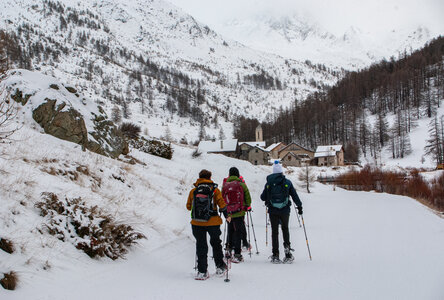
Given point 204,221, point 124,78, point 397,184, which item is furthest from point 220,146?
point 124,78

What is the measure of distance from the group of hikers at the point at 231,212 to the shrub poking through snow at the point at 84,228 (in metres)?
1.41

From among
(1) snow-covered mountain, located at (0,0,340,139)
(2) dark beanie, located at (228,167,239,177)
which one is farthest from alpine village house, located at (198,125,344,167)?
(2) dark beanie, located at (228,167,239,177)

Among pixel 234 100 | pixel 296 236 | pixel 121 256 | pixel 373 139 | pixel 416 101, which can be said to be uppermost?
pixel 234 100

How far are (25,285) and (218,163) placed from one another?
20.7 meters

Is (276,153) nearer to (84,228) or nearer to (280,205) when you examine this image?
(280,205)

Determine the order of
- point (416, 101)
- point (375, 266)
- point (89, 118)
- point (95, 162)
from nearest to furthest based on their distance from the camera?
point (375, 266), point (95, 162), point (89, 118), point (416, 101)

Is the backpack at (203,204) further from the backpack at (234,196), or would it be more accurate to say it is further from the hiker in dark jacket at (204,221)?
the backpack at (234,196)

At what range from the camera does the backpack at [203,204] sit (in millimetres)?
5043

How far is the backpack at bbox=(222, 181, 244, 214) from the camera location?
676 cm

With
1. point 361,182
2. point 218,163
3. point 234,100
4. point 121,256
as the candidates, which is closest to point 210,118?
point 234,100

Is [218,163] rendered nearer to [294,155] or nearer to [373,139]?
[294,155]

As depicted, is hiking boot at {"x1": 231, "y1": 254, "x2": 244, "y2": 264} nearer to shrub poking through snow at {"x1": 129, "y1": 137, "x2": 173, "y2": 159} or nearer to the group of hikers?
the group of hikers

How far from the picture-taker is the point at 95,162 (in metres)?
9.45

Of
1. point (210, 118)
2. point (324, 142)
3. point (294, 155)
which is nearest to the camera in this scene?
point (294, 155)
